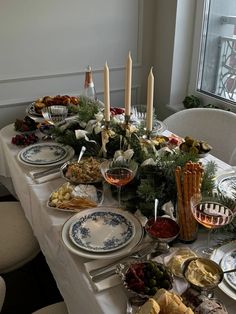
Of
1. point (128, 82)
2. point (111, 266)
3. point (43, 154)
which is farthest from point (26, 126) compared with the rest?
point (111, 266)

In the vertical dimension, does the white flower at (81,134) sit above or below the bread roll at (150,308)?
above

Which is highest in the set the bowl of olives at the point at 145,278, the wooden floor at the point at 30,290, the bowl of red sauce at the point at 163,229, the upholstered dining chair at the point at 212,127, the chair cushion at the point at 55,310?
the bowl of red sauce at the point at 163,229

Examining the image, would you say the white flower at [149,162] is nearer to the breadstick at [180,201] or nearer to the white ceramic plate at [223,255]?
the breadstick at [180,201]

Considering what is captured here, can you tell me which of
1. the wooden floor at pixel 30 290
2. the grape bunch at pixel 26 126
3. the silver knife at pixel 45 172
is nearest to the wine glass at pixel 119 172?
the silver knife at pixel 45 172

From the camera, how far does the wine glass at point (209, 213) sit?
88 cm

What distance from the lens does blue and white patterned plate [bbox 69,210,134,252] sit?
93 cm

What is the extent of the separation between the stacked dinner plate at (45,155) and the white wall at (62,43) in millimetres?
794

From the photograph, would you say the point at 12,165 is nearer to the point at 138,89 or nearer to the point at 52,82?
the point at 52,82

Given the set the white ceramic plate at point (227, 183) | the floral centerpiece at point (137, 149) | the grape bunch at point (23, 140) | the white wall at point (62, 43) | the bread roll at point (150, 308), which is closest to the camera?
the bread roll at point (150, 308)

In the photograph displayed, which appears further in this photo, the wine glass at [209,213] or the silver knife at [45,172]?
the silver knife at [45,172]

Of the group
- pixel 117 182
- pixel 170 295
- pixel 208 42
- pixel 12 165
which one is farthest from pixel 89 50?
pixel 170 295

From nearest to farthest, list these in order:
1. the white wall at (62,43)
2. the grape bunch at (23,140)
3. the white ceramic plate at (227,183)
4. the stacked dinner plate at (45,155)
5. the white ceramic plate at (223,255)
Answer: the white ceramic plate at (223,255)
the white ceramic plate at (227,183)
the stacked dinner plate at (45,155)
the grape bunch at (23,140)
the white wall at (62,43)

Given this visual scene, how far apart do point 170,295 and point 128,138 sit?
2.23ft

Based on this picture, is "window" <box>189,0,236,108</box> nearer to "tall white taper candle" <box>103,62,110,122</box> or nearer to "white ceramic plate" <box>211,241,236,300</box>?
"tall white taper candle" <box>103,62,110,122</box>
